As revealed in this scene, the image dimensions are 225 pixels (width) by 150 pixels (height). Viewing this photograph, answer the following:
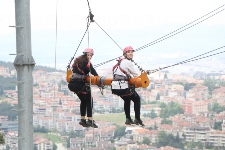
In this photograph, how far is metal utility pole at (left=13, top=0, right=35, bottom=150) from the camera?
3877mm

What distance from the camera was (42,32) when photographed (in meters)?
158

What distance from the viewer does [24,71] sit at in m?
3.94

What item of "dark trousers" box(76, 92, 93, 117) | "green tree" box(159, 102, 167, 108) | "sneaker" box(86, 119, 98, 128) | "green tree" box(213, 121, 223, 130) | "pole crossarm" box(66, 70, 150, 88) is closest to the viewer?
"pole crossarm" box(66, 70, 150, 88)

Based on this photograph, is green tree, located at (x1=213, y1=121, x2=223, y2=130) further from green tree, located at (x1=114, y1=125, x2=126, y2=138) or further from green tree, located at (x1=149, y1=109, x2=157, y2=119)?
green tree, located at (x1=149, y1=109, x2=157, y2=119)

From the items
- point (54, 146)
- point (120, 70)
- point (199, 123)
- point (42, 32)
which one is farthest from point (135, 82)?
point (42, 32)

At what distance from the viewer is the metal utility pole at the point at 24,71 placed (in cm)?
388

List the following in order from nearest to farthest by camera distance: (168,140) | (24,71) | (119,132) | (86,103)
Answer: (24,71) < (86,103) < (168,140) < (119,132)

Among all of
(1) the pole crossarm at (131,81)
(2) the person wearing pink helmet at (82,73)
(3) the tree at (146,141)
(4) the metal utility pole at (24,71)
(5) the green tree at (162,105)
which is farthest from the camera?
(5) the green tree at (162,105)

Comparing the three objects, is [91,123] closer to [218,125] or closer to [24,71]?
[24,71]

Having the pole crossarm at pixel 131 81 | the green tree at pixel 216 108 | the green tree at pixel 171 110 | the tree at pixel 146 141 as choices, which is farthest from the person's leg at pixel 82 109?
the green tree at pixel 171 110

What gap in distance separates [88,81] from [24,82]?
227cm

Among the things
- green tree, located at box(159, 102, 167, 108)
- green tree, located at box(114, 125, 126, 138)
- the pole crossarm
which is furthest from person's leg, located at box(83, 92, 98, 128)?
green tree, located at box(159, 102, 167, 108)

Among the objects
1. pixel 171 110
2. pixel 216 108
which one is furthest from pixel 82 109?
pixel 171 110

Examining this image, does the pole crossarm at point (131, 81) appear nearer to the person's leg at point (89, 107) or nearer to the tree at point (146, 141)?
the person's leg at point (89, 107)
